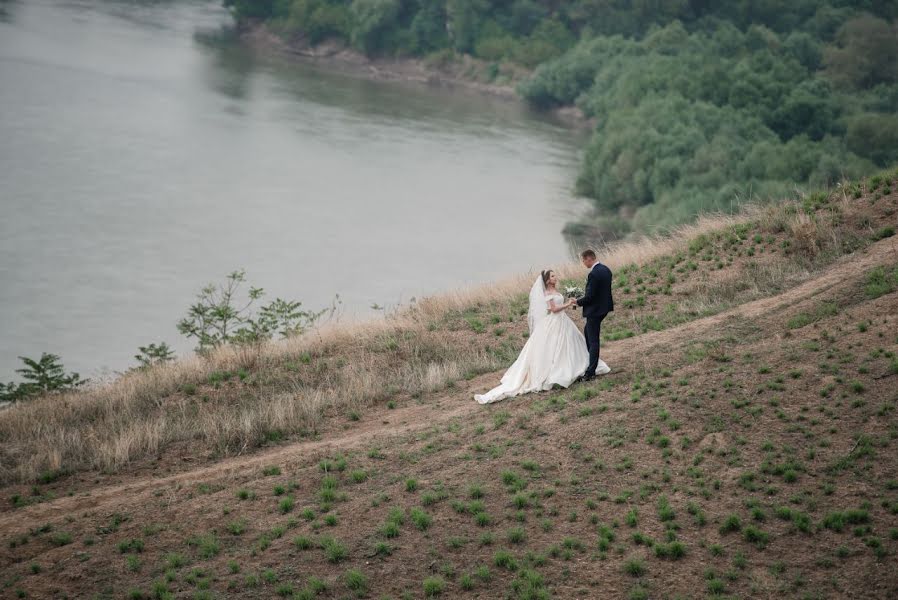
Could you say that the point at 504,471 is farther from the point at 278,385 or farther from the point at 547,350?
the point at 278,385

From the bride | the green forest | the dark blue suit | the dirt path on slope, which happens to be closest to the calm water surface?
the green forest

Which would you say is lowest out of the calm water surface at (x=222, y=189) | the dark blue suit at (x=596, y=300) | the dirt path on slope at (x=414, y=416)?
the calm water surface at (x=222, y=189)

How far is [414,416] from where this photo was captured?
15.8m

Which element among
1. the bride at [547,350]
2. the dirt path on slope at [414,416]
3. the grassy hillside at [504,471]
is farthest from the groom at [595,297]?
the dirt path on slope at [414,416]

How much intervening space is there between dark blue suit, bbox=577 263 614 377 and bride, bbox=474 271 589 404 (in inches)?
15.2

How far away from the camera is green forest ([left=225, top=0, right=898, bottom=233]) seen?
56.0 metres

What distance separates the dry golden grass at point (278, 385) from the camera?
52.1 feet

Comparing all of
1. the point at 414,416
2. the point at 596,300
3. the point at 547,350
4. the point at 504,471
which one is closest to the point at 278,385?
the point at 414,416

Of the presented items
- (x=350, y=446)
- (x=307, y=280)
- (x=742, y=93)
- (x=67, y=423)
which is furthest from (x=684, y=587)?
(x=742, y=93)

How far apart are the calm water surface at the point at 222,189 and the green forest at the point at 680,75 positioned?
521 centimetres

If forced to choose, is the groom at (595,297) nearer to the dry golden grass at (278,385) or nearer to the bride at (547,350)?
the bride at (547,350)

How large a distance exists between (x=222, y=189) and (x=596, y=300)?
1778 inches

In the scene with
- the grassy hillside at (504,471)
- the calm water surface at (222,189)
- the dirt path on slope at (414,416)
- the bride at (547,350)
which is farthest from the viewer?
the calm water surface at (222,189)

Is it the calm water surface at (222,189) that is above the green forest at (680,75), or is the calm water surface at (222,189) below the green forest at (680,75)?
below
